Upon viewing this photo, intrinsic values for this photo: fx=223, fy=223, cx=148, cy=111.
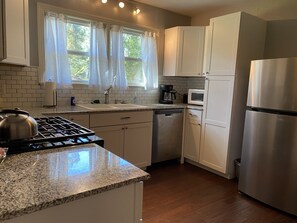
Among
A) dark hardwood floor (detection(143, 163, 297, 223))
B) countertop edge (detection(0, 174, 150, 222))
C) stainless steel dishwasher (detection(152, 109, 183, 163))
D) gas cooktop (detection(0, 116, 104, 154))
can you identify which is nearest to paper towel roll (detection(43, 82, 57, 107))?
gas cooktop (detection(0, 116, 104, 154))

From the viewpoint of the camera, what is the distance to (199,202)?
2494 millimetres

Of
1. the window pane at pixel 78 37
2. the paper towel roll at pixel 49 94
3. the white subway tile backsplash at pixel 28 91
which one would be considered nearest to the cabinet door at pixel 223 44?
the white subway tile backsplash at pixel 28 91

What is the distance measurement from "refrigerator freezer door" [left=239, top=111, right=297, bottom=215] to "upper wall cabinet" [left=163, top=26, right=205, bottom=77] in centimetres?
146

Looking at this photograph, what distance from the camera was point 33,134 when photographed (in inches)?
46.9

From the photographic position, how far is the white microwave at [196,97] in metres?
3.50

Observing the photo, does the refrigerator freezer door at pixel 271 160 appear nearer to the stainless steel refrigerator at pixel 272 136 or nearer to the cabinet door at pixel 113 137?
the stainless steel refrigerator at pixel 272 136

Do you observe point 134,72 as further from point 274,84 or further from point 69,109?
point 274,84

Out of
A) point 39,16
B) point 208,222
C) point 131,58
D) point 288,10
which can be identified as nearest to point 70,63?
point 39,16

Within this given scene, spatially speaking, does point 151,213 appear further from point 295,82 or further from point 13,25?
point 13,25

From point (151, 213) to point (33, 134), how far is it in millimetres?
1533

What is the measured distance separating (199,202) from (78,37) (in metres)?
2.65

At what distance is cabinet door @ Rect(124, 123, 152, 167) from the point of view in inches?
119

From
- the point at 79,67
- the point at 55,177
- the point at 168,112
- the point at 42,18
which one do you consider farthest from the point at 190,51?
the point at 55,177

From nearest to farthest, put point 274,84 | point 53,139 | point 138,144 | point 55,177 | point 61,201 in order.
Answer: point 61,201 → point 55,177 → point 53,139 → point 274,84 → point 138,144
